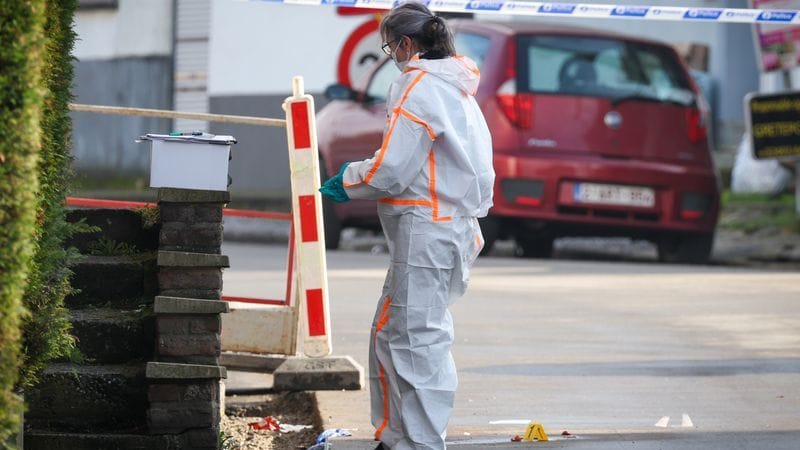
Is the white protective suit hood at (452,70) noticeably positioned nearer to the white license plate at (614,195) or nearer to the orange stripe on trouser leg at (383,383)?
the orange stripe on trouser leg at (383,383)

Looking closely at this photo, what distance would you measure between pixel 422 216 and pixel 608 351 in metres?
3.34

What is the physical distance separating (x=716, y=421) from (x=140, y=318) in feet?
7.36

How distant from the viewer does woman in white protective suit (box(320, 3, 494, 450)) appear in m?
5.94

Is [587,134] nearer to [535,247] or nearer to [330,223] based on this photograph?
[535,247]

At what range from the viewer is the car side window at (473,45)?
1406 centimetres

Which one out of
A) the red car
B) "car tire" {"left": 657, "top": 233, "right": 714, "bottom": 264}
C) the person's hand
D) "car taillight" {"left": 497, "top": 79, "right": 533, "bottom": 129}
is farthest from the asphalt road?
"car taillight" {"left": 497, "top": 79, "right": 533, "bottom": 129}

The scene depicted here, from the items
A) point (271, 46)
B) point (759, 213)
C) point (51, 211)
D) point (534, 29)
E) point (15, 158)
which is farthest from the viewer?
point (271, 46)

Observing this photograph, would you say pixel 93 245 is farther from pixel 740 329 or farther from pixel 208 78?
pixel 208 78

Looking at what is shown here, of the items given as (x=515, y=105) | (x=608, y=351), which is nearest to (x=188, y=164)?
(x=608, y=351)

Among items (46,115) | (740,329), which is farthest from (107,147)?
(46,115)

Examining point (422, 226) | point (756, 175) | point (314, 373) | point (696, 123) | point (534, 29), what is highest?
point (534, 29)

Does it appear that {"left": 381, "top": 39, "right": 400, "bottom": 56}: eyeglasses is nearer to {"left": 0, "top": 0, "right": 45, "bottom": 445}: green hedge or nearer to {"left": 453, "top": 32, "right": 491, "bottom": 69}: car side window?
{"left": 0, "top": 0, "right": 45, "bottom": 445}: green hedge

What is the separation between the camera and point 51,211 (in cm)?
516

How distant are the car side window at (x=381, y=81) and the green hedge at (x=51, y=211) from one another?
30.5 feet
